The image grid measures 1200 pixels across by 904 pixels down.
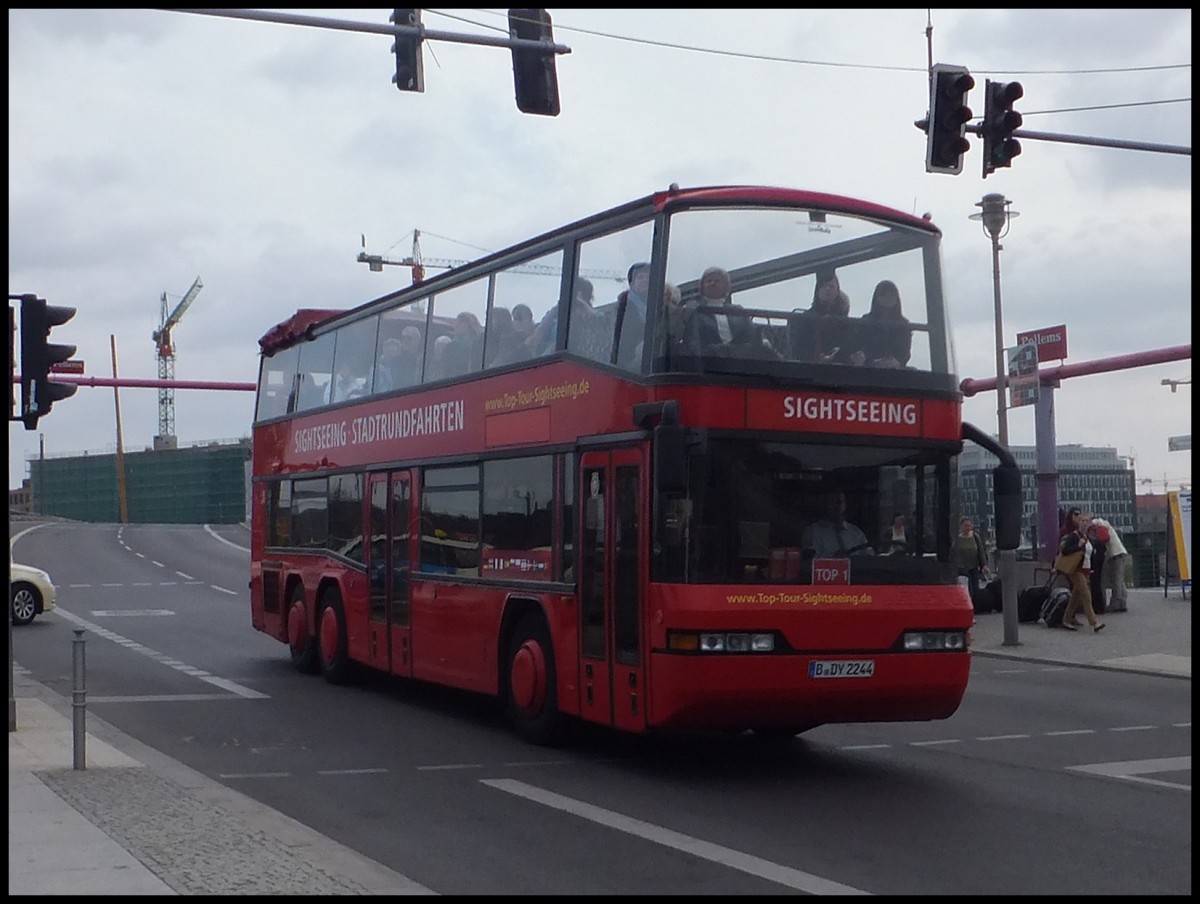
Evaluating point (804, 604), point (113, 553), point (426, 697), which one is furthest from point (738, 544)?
point (113, 553)

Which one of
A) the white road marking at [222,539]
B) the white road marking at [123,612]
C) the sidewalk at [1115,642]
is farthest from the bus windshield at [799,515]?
the white road marking at [222,539]

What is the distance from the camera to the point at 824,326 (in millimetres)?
11508

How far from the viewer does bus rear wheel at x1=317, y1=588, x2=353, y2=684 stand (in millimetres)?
17938

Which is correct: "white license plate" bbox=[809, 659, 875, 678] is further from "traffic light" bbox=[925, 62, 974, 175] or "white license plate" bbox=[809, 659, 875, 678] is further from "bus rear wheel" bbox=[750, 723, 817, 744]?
"traffic light" bbox=[925, 62, 974, 175]

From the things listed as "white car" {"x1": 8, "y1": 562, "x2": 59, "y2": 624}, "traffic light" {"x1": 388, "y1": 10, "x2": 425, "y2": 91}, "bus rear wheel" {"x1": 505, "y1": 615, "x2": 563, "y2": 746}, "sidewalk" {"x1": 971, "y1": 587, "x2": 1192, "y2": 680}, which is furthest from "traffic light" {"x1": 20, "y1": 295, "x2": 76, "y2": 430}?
"white car" {"x1": 8, "y1": 562, "x2": 59, "y2": 624}

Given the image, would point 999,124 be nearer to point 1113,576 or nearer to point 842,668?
point 842,668

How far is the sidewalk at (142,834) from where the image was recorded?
7.38 meters

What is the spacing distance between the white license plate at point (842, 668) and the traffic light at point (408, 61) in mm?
5886

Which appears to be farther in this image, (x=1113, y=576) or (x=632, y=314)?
(x=1113, y=576)

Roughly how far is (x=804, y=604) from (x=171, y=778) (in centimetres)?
448

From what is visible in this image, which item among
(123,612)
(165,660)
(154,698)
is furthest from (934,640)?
(123,612)

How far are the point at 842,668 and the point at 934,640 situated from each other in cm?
75

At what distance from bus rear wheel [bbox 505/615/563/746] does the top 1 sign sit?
609 inches

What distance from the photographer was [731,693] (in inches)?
423
